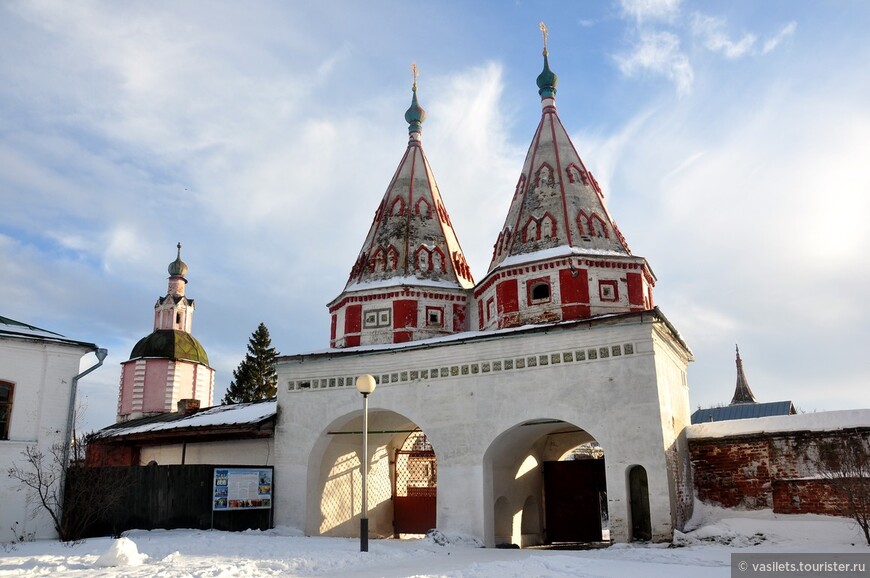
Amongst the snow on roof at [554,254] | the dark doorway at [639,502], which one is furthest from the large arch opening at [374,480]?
the dark doorway at [639,502]

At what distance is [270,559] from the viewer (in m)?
10.6

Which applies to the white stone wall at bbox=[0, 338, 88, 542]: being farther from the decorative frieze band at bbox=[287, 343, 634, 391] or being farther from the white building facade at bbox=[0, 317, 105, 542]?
the decorative frieze band at bbox=[287, 343, 634, 391]

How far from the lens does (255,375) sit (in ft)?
133

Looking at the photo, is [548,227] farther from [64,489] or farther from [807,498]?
[64,489]

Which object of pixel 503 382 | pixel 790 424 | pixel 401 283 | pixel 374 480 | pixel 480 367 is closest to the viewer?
pixel 790 424

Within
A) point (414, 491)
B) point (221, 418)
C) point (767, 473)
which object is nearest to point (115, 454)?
point (221, 418)

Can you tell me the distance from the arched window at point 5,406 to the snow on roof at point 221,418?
577cm

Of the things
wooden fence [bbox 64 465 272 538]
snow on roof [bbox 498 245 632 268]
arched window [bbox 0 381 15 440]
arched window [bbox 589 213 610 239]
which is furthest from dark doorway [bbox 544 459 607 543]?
arched window [bbox 0 381 15 440]

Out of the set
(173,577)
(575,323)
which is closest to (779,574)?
(575,323)

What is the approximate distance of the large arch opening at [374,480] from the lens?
58.2ft

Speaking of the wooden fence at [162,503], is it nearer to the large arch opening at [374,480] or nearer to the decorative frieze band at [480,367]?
the large arch opening at [374,480]

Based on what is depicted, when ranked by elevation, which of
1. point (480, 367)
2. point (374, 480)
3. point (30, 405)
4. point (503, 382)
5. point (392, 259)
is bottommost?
point (374, 480)

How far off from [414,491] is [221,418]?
6.04m

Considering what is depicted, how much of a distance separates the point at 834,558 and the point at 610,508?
160 inches
